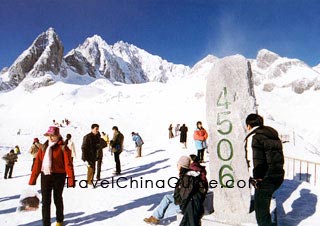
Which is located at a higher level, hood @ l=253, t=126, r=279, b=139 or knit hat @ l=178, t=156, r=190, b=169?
hood @ l=253, t=126, r=279, b=139

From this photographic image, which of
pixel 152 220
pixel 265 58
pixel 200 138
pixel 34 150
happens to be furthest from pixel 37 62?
pixel 152 220

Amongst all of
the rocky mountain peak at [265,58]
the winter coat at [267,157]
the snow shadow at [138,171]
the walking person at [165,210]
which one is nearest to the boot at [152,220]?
the walking person at [165,210]

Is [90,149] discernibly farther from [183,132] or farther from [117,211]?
[183,132]

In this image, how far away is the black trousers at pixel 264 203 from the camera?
14.2 feet

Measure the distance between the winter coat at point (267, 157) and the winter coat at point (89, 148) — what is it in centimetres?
537

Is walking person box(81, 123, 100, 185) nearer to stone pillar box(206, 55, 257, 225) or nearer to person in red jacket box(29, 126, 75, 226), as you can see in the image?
person in red jacket box(29, 126, 75, 226)

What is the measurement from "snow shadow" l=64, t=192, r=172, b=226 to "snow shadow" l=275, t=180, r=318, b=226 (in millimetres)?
2533

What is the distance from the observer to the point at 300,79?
93000 mm

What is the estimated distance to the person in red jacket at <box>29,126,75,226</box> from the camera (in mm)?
5078

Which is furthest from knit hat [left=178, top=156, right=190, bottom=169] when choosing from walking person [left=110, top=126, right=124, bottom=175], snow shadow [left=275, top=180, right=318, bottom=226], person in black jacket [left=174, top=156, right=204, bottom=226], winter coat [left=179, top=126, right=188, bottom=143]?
winter coat [left=179, top=126, right=188, bottom=143]

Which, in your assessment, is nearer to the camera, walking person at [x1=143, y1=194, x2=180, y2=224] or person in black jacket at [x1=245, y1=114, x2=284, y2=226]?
person in black jacket at [x1=245, y1=114, x2=284, y2=226]

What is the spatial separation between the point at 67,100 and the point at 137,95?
2389cm

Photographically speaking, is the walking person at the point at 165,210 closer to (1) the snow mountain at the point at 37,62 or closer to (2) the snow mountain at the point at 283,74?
(2) the snow mountain at the point at 283,74

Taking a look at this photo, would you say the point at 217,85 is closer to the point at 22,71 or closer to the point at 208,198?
the point at 208,198
